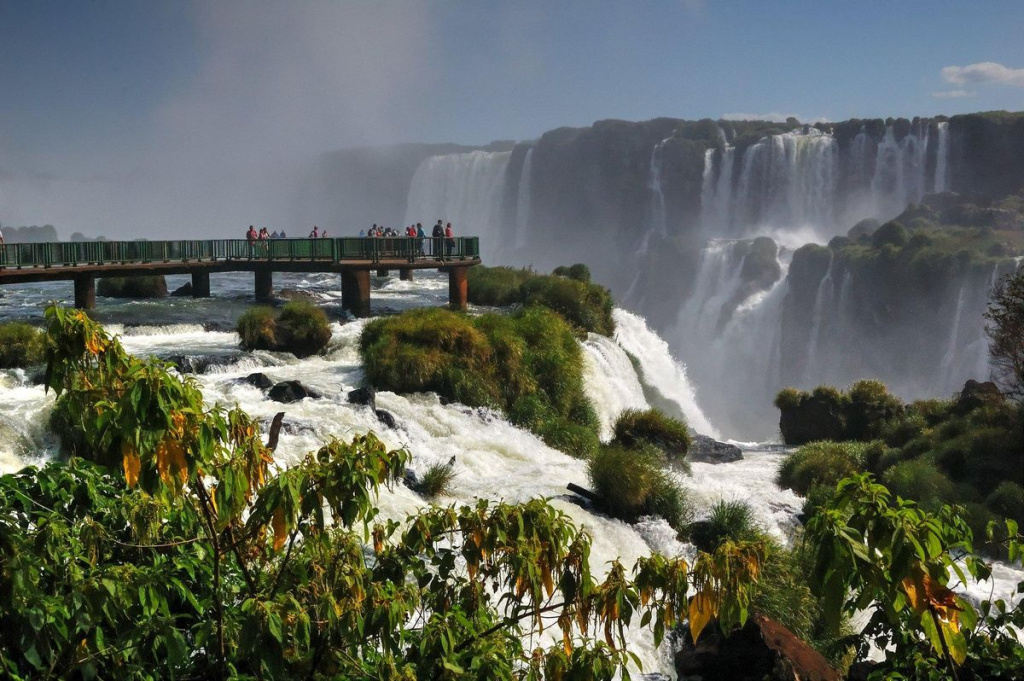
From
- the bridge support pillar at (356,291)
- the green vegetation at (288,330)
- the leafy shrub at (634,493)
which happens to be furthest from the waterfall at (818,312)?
the leafy shrub at (634,493)

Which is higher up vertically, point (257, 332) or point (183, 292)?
point (183, 292)

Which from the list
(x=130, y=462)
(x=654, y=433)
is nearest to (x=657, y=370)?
Answer: (x=654, y=433)

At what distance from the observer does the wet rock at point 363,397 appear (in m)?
17.0

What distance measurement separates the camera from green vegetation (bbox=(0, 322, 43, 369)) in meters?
17.7

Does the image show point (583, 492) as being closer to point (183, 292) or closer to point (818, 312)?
point (183, 292)

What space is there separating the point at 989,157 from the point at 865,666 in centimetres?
7077

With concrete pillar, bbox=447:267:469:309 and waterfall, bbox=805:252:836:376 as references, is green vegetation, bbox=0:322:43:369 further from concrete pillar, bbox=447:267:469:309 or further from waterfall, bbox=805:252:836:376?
waterfall, bbox=805:252:836:376

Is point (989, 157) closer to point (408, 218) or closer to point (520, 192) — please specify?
point (520, 192)

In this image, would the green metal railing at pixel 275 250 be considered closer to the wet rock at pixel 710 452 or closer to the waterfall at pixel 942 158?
the wet rock at pixel 710 452

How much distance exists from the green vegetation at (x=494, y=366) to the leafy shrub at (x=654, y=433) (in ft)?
2.19

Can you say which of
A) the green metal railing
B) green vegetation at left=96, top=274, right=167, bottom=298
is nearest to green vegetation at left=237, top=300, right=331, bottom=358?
the green metal railing

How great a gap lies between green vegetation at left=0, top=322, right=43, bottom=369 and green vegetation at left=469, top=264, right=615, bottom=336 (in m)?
13.7

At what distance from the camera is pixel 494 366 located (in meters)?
20.6

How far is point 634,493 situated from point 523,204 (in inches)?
3240
